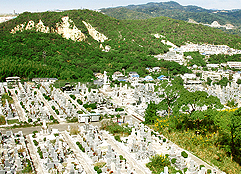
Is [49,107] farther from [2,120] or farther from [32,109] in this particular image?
[2,120]

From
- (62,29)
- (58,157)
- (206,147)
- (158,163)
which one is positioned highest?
(62,29)

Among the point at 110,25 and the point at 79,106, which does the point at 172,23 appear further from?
the point at 79,106

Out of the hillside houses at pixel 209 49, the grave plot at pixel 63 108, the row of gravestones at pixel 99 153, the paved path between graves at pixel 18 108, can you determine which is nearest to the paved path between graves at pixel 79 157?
the row of gravestones at pixel 99 153

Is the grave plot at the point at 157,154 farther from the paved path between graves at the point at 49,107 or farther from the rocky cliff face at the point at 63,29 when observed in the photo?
the rocky cliff face at the point at 63,29

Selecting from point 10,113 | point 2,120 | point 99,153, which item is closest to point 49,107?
point 10,113

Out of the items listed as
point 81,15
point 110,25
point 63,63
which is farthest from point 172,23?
point 63,63
